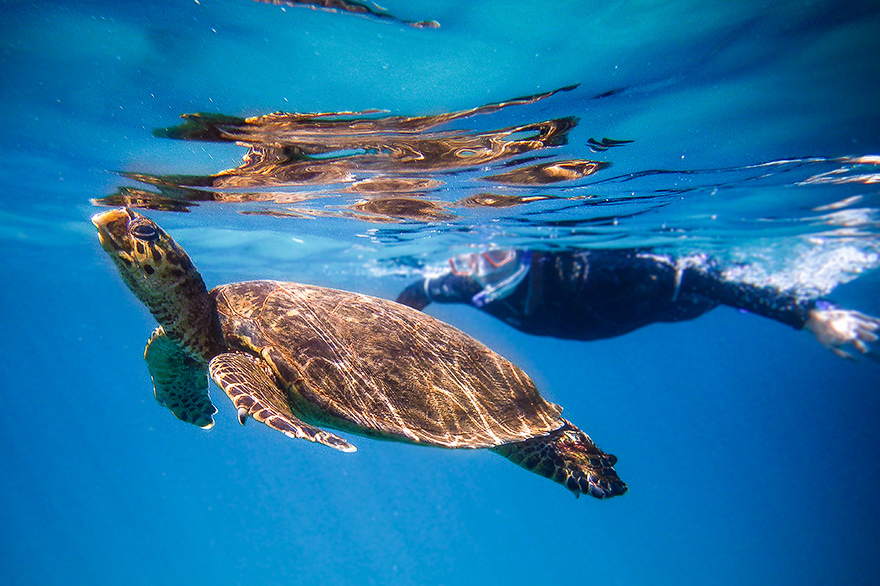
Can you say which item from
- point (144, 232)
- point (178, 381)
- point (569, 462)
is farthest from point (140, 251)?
point (569, 462)

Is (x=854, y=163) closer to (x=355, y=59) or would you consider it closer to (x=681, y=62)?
(x=681, y=62)

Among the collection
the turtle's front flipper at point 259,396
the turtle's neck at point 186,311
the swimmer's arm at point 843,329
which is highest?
the turtle's neck at point 186,311

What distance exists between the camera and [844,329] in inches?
381

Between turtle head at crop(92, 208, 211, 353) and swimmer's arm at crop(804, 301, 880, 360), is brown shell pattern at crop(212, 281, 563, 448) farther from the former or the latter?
swimmer's arm at crop(804, 301, 880, 360)

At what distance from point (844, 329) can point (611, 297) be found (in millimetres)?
5139

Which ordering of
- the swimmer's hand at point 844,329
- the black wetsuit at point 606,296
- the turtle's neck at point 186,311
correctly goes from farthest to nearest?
the black wetsuit at point 606,296 < the swimmer's hand at point 844,329 < the turtle's neck at point 186,311

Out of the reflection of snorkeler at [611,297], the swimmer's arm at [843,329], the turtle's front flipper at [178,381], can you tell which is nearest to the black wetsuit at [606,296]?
the reflection of snorkeler at [611,297]

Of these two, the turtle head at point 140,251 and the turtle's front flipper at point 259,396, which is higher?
the turtle head at point 140,251

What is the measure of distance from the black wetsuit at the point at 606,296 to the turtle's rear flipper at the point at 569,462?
697 cm

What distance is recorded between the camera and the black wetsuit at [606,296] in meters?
11.0

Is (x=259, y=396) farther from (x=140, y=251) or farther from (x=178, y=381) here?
(x=178, y=381)

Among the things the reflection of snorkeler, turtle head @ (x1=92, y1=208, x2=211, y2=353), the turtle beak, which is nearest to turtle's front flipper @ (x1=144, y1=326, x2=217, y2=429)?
turtle head @ (x1=92, y1=208, x2=211, y2=353)

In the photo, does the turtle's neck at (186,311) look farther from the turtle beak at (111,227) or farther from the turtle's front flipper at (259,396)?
the turtle's front flipper at (259,396)

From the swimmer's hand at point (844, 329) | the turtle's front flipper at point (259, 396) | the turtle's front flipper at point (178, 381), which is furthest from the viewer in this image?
the swimmer's hand at point (844, 329)
